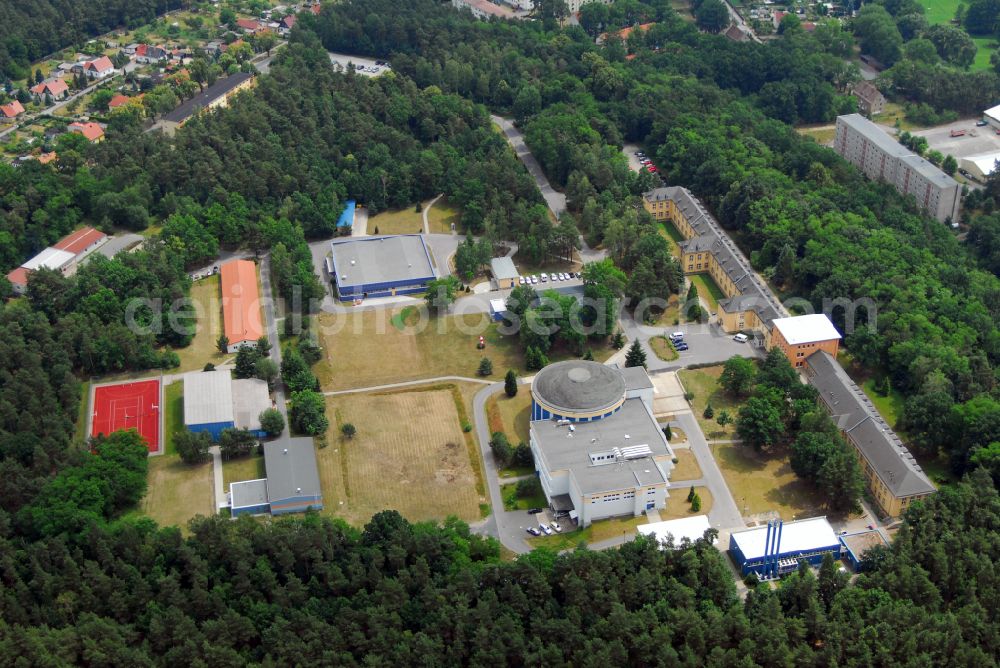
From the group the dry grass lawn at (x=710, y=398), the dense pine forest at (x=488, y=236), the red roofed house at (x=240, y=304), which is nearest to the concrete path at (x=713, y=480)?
the dry grass lawn at (x=710, y=398)

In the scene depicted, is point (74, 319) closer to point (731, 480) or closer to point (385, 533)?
point (385, 533)

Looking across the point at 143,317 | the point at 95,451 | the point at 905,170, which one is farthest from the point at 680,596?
the point at 905,170

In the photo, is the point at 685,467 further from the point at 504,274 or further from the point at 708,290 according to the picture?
the point at 504,274

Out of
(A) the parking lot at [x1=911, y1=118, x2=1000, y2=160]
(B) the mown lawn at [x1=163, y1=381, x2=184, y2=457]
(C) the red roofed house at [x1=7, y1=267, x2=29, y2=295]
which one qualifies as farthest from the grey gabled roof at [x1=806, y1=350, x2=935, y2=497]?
(C) the red roofed house at [x1=7, y1=267, x2=29, y2=295]

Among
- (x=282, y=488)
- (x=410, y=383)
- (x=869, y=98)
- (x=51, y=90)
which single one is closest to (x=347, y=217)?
(x=410, y=383)

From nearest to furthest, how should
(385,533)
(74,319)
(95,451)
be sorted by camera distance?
1. (385,533)
2. (95,451)
3. (74,319)

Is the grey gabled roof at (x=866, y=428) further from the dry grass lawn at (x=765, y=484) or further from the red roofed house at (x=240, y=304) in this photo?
the red roofed house at (x=240, y=304)
